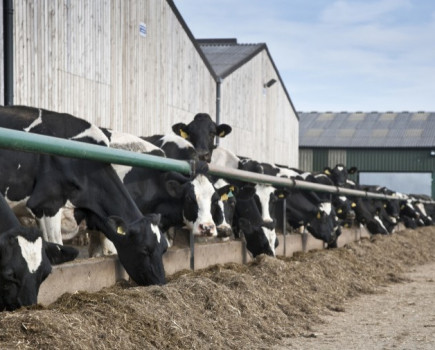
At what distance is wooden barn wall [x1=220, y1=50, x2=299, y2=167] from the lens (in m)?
28.2

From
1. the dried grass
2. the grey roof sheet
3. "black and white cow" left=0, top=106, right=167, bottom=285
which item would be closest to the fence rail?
"black and white cow" left=0, top=106, right=167, bottom=285

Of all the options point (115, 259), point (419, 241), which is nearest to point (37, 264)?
point (115, 259)

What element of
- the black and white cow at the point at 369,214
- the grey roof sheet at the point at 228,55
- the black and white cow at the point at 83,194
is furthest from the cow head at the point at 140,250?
the grey roof sheet at the point at 228,55

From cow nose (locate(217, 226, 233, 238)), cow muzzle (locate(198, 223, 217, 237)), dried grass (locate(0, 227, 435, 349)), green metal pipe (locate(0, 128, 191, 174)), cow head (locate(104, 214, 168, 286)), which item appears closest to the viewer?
dried grass (locate(0, 227, 435, 349))

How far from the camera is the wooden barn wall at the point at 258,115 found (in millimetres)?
28172

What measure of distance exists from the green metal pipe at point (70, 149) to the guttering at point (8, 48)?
661 centimetres

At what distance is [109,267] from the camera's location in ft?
24.0

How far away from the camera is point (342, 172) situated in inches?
934

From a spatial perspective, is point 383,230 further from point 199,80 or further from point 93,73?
point 93,73

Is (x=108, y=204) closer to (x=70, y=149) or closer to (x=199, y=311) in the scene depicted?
(x=199, y=311)

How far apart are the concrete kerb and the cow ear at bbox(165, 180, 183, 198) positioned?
566 mm

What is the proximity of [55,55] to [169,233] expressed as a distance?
5.59 m

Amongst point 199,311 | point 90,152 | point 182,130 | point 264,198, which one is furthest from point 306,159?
point 90,152

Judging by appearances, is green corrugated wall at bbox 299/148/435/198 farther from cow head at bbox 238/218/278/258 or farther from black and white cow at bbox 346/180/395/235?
cow head at bbox 238/218/278/258
